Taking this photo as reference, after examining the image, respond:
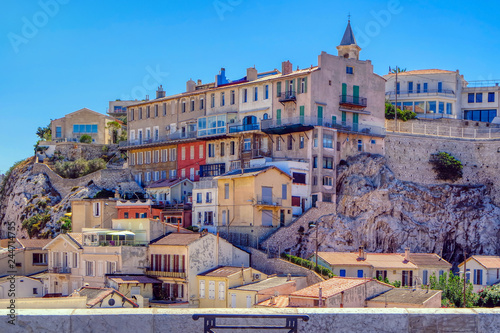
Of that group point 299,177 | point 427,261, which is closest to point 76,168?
point 299,177

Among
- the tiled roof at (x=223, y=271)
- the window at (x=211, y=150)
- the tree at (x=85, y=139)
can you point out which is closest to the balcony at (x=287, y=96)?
the window at (x=211, y=150)

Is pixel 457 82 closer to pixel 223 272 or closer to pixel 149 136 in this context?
pixel 149 136

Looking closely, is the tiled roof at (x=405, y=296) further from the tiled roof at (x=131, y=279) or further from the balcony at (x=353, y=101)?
the balcony at (x=353, y=101)

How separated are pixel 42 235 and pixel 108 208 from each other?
32.1 feet

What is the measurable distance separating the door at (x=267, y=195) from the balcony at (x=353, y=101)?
38.1 ft

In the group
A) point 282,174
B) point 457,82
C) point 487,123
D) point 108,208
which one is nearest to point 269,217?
point 282,174

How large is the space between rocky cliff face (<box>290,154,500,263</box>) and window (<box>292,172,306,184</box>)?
333 centimetres

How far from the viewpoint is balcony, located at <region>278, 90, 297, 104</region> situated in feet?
184

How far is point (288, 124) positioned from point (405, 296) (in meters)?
21.6

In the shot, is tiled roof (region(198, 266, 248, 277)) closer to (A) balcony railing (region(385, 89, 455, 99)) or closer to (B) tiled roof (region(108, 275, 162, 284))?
(B) tiled roof (region(108, 275, 162, 284))

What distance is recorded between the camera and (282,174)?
51.0 meters

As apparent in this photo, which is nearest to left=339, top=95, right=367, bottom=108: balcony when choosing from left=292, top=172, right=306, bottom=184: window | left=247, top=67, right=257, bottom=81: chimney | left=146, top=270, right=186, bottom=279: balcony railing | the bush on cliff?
left=292, top=172, right=306, bottom=184: window

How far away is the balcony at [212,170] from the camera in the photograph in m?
59.0

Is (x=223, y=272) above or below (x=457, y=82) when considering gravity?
below
